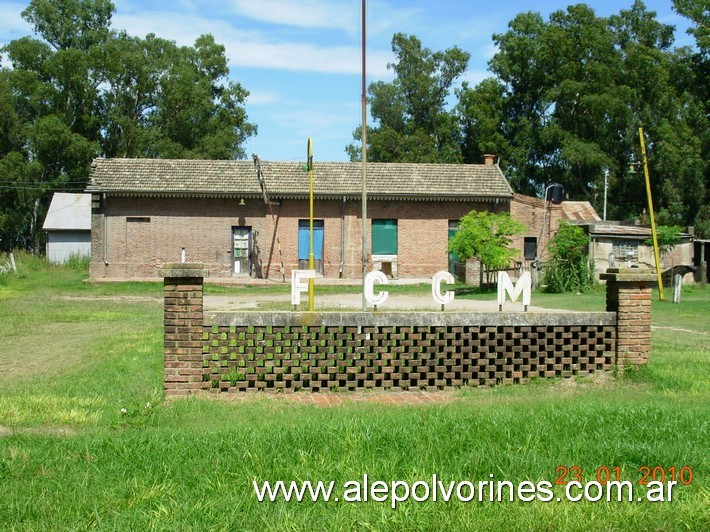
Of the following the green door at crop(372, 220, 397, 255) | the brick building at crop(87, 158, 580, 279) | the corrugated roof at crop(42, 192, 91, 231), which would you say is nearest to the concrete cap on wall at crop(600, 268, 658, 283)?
the brick building at crop(87, 158, 580, 279)

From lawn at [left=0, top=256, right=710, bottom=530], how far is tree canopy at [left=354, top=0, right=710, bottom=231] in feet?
157

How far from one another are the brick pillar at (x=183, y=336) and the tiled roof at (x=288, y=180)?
28.4m

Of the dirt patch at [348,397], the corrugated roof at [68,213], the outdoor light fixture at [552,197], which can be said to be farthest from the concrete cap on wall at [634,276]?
the corrugated roof at [68,213]

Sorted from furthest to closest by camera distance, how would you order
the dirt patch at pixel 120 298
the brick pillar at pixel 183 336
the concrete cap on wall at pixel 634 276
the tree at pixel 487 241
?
the tree at pixel 487 241
the dirt patch at pixel 120 298
the concrete cap on wall at pixel 634 276
the brick pillar at pixel 183 336

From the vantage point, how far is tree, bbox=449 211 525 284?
30688 millimetres

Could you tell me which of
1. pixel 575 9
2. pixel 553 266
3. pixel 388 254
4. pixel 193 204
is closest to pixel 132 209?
pixel 193 204

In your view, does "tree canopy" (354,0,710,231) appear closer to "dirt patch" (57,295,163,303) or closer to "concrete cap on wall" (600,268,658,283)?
"dirt patch" (57,295,163,303)

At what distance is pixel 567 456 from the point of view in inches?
218

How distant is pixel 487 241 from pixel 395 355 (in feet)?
73.9

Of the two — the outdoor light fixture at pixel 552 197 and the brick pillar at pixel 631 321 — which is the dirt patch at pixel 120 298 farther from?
the outdoor light fixture at pixel 552 197

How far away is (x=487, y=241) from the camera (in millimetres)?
31156

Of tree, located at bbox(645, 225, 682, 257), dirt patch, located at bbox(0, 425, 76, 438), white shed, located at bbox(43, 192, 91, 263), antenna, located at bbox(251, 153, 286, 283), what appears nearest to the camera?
dirt patch, located at bbox(0, 425, 76, 438)

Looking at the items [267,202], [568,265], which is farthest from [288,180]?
[568,265]

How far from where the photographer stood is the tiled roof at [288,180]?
36812 millimetres
